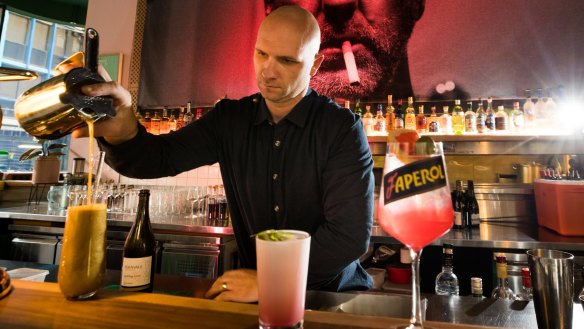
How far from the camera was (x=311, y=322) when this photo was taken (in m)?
0.58

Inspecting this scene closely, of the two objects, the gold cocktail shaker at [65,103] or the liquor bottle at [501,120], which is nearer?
the gold cocktail shaker at [65,103]

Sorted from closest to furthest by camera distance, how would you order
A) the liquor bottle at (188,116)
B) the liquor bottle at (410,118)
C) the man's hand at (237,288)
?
the man's hand at (237,288) < the liquor bottle at (410,118) < the liquor bottle at (188,116)

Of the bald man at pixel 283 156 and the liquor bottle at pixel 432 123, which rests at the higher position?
the liquor bottle at pixel 432 123

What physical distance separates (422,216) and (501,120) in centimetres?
293

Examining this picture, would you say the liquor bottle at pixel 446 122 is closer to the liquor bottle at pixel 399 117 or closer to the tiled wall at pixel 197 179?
the liquor bottle at pixel 399 117

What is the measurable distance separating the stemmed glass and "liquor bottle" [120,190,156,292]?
649mm

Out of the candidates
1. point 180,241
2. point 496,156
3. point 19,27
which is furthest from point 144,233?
point 19,27

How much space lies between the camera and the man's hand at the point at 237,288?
2.98 feet

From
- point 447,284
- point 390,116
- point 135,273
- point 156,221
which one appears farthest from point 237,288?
point 390,116

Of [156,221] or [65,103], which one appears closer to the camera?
[65,103]

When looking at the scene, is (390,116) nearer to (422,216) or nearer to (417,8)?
(417,8)

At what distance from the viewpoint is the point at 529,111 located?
2.98m

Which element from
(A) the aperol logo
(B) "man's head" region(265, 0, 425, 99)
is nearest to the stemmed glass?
(A) the aperol logo

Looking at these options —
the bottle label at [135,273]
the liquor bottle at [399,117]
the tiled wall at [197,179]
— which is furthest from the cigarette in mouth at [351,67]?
the bottle label at [135,273]
